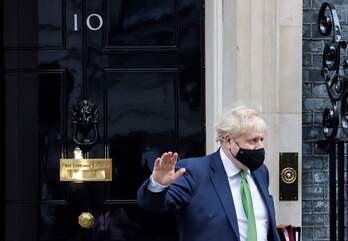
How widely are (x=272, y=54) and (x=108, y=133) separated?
122cm

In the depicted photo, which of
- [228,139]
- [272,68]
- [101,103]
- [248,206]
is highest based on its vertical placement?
[272,68]

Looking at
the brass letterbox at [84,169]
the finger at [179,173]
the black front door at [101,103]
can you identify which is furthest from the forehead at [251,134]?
the brass letterbox at [84,169]

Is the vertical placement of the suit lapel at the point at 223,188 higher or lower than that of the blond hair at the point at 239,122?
lower

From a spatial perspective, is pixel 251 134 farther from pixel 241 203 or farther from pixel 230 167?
pixel 241 203

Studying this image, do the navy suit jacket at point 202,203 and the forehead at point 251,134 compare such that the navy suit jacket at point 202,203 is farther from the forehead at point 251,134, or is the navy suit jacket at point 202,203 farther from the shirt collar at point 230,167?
the forehead at point 251,134

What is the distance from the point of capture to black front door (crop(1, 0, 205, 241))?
5.19 metres

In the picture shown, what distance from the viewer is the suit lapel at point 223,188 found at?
3.41 m

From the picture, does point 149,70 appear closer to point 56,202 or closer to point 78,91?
point 78,91

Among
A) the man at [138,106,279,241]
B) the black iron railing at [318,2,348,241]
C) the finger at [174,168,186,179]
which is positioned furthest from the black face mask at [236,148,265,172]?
the black iron railing at [318,2,348,241]

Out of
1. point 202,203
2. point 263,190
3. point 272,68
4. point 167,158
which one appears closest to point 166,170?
point 167,158

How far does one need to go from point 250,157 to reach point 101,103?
76.0 inches

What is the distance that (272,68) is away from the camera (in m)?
4.69

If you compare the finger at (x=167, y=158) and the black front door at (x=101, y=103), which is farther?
the black front door at (x=101, y=103)

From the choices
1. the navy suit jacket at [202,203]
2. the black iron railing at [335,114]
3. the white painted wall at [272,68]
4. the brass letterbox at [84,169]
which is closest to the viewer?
the navy suit jacket at [202,203]
